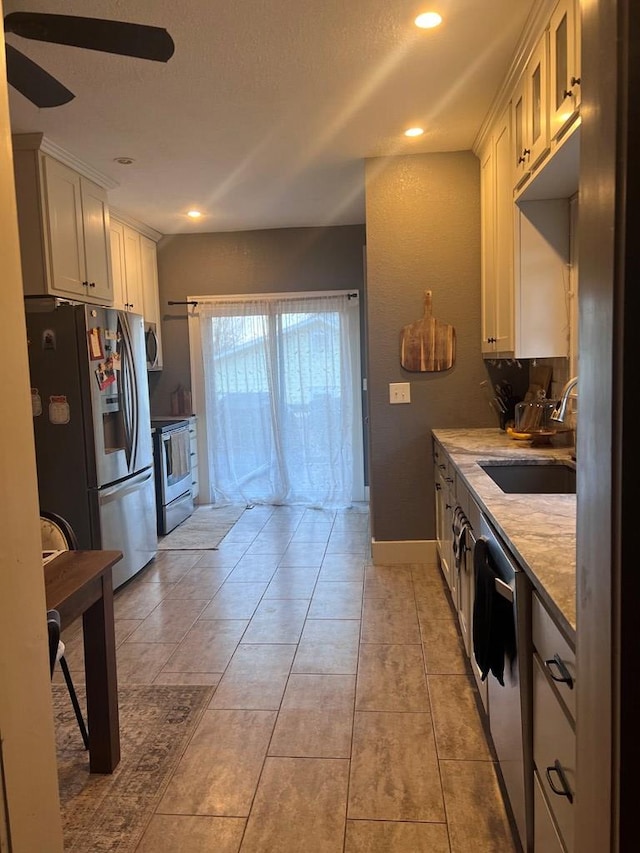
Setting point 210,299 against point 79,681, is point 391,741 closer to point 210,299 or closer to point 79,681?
point 79,681

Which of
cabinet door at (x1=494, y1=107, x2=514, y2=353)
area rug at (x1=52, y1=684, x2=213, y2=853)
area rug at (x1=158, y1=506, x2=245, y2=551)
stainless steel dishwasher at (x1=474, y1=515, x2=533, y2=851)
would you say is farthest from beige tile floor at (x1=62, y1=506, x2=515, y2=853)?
cabinet door at (x1=494, y1=107, x2=514, y2=353)

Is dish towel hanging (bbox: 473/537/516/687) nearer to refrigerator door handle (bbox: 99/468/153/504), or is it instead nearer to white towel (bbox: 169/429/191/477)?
refrigerator door handle (bbox: 99/468/153/504)

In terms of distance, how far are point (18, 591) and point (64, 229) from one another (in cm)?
328

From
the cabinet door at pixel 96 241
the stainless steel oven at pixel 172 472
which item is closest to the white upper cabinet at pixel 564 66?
the cabinet door at pixel 96 241

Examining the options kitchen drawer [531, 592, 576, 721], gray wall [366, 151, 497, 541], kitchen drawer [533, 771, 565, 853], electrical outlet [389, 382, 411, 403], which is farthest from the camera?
electrical outlet [389, 382, 411, 403]

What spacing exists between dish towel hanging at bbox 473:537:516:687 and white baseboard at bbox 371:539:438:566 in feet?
7.46

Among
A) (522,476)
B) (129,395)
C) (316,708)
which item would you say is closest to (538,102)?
(522,476)

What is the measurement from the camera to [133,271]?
5.25 m

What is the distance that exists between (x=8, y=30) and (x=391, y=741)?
254 centimetres

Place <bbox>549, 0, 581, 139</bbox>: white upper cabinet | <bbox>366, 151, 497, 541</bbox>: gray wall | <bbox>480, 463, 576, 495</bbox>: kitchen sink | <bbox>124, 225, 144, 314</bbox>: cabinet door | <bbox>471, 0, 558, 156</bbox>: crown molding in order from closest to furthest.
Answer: <bbox>549, 0, 581, 139</bbox>: white upper cabinet < <bbox>471, 0, 558, 156</bbox>: crown molding < <bbox>480, 463, 576, 495</bbox>: kitchen sink < <bbox>366, 151, 497, 541</bbox>: gray wall < <bbox>124, 225, 144, 314</bbox>: cabinet door

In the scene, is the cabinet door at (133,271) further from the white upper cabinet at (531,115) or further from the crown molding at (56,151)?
the white upper cabinet at (531,115)

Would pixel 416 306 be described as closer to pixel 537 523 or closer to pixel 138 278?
pixel 537 523

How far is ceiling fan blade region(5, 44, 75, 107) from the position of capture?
1896mm

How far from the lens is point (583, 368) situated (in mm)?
702
